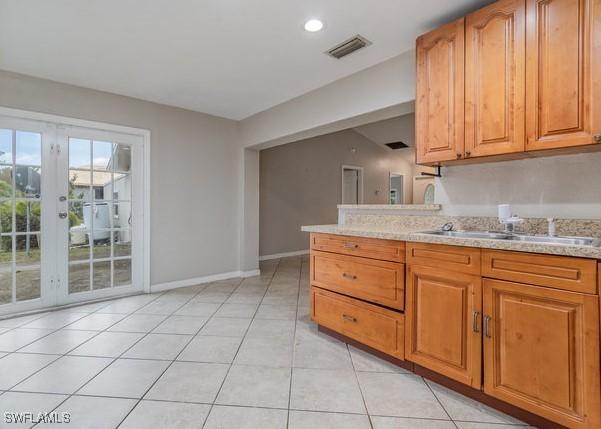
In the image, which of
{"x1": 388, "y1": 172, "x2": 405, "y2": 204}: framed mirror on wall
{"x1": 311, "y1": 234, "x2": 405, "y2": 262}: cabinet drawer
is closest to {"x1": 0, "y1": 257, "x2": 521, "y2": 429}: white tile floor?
{"x1": 311, "y1": 234, "x2": 405, "y2": 262}: cabinet drawer

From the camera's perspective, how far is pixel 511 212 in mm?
2023

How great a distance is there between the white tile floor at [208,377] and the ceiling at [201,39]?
2342 mm

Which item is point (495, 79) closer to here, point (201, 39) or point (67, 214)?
point (201, 39)

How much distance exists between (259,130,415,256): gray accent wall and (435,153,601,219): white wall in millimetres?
4071

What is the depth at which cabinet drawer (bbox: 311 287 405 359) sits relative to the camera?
6.54 feet

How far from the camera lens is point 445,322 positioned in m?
1.73

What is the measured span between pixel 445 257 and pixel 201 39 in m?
2.34

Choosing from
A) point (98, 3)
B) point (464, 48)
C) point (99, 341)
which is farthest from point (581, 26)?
point (99, 341)

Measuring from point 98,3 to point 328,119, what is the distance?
205 cm

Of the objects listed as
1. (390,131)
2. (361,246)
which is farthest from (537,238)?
(390,131)

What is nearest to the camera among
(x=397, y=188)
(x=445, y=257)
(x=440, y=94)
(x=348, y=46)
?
(x=445, y=257)

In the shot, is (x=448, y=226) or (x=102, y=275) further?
(x=102, y=275)

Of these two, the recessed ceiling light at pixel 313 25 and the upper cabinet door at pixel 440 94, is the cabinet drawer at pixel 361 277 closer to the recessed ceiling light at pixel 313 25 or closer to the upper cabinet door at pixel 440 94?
the upper cabinet door at pixel 440 94

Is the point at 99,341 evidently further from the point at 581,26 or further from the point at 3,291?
the point at 581,26
